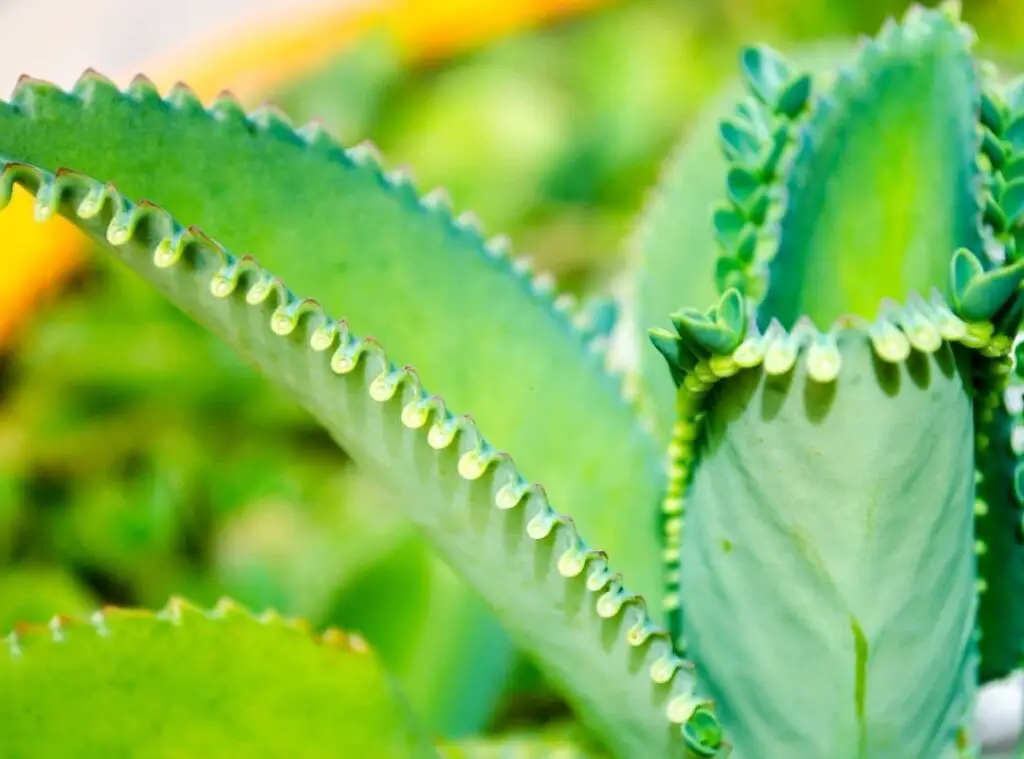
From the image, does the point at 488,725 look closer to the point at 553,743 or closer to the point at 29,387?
the point at 553,743

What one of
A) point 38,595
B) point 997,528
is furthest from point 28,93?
point 38,595

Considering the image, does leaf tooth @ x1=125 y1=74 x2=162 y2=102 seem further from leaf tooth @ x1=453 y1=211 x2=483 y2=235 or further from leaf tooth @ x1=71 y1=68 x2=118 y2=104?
leaf tooth @ x1=453 y1=211 x2=483 y2=235

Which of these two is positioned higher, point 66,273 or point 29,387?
point 66,273

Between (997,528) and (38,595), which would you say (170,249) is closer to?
(997,528)

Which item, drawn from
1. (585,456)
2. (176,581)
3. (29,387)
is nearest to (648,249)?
(585,456)

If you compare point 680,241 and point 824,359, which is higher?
point 680,241

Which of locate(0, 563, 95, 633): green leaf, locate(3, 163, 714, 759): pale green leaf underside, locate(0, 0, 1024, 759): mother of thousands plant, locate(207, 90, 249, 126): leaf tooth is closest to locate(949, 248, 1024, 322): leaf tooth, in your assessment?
locate(0, 0, 1024, 759): mother of thousands plant

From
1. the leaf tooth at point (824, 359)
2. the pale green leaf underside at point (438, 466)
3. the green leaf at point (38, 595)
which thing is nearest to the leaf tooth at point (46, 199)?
the pale green leaf underside at point (438, 466)
